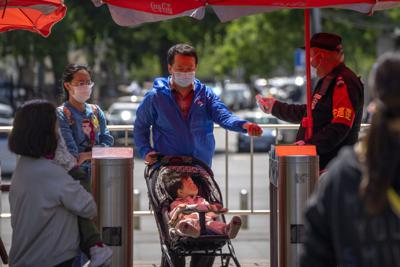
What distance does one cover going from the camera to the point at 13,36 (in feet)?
109

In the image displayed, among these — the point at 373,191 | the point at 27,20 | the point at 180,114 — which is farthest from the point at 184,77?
the point at 373,191

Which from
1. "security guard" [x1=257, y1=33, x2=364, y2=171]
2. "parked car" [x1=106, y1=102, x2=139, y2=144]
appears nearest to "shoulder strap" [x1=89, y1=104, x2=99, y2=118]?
"security guard" [x1=257, y1=33, x2=364, y2=171]

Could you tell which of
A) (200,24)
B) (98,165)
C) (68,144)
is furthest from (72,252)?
(200,24)

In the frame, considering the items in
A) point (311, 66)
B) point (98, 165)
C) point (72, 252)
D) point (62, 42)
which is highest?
point (62, 42)

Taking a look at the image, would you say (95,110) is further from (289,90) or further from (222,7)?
(289,90)

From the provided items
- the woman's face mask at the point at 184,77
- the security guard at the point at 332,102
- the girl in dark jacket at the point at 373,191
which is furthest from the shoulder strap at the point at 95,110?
the girl in dark jacket at the point at 373,191

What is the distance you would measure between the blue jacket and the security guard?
66 centimetres

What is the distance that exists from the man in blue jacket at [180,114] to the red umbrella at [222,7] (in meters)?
0.35

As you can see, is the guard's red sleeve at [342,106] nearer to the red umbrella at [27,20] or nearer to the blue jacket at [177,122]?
the blue jacket at [177,122]

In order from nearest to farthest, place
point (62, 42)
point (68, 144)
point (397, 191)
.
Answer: point (397, 191)
point (68, 144)
point (62, 42)

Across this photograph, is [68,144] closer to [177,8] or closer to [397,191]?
[177,8]

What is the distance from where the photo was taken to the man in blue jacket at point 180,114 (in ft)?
26.3

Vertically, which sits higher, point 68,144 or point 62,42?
point 62,42

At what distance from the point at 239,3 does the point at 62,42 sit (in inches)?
1005
